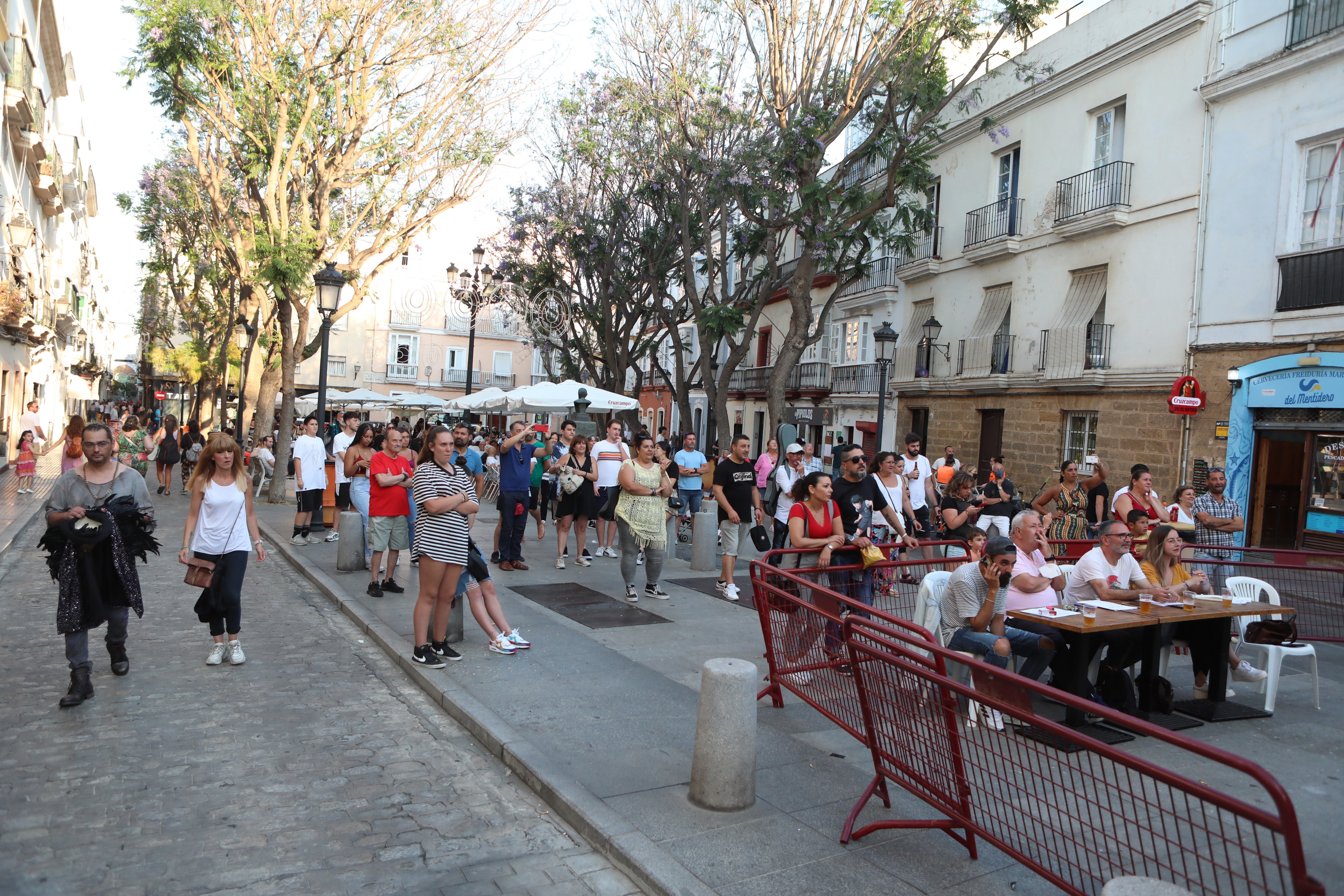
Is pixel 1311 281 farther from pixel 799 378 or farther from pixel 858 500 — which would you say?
pixel 799 378

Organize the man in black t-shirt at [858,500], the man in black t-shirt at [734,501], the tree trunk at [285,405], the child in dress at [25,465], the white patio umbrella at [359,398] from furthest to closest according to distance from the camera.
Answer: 1. the white patio umbrella at [359,398]
2. the child in dress at [25,465]
3. the tree trunk at [285,405]
4. the man in black t-shirt at [734,501]
5. the man in black t-shirt at [858,500]

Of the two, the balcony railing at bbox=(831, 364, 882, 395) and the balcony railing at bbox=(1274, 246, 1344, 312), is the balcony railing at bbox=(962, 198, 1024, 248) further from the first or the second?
the balcony railing at bbox=(1274, 246, 1344, 312)

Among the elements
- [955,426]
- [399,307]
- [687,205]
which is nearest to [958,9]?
[687,205]

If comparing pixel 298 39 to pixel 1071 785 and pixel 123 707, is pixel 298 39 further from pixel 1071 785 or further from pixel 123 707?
pixel 1071 785

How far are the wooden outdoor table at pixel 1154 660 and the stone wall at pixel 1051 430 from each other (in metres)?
11.2

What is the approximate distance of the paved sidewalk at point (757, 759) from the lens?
3752 mm

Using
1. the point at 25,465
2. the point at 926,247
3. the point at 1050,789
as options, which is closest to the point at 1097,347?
the point at 926,247

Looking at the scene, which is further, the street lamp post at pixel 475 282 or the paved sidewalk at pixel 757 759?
the street lamp post at pixel 475 282

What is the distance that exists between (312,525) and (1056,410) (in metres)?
14.7

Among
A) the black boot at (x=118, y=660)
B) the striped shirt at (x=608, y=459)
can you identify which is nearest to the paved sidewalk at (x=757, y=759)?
the black boot at (x=118, y=660)

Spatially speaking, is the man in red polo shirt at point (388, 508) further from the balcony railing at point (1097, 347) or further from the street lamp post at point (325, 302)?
the balcony railing at point (1097, 347)

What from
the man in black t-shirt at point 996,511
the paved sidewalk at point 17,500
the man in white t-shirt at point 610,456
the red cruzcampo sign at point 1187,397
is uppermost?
the red cruzcampo sign at point 1187,397

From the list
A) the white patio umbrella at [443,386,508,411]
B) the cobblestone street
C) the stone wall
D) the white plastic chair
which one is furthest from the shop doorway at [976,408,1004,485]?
the cobblestone street

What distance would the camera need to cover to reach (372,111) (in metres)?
16.5
